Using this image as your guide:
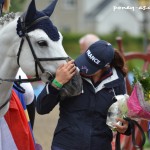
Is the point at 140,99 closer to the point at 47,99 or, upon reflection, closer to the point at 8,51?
the point at 47,99

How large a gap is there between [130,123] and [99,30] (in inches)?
2354

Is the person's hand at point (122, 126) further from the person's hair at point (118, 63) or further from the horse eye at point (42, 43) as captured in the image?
the horse eye at point (42, 43)

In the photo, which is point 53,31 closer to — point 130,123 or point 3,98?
point 3,98

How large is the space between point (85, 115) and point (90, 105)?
9 centimetres

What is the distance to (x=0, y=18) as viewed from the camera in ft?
13.7

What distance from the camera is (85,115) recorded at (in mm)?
4254

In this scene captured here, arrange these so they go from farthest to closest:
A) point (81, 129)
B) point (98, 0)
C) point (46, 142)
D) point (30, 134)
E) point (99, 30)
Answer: point (98, 0)
point (99, 30)
point (46, 142)
point (30, 134)
point (81, 129)

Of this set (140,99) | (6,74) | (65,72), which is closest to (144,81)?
(140,99)

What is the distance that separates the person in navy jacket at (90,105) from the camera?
422 centimetres

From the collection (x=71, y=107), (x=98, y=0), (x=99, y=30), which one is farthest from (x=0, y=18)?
(x=98, y=0)

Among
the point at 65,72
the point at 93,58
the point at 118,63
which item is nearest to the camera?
the point at 65,72

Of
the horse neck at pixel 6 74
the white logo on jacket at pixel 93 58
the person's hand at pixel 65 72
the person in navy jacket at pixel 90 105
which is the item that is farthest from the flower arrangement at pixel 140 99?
the horse neck at pixel 6 74

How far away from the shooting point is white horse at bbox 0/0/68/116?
3.96 meters

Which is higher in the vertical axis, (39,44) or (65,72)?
(39,44)
